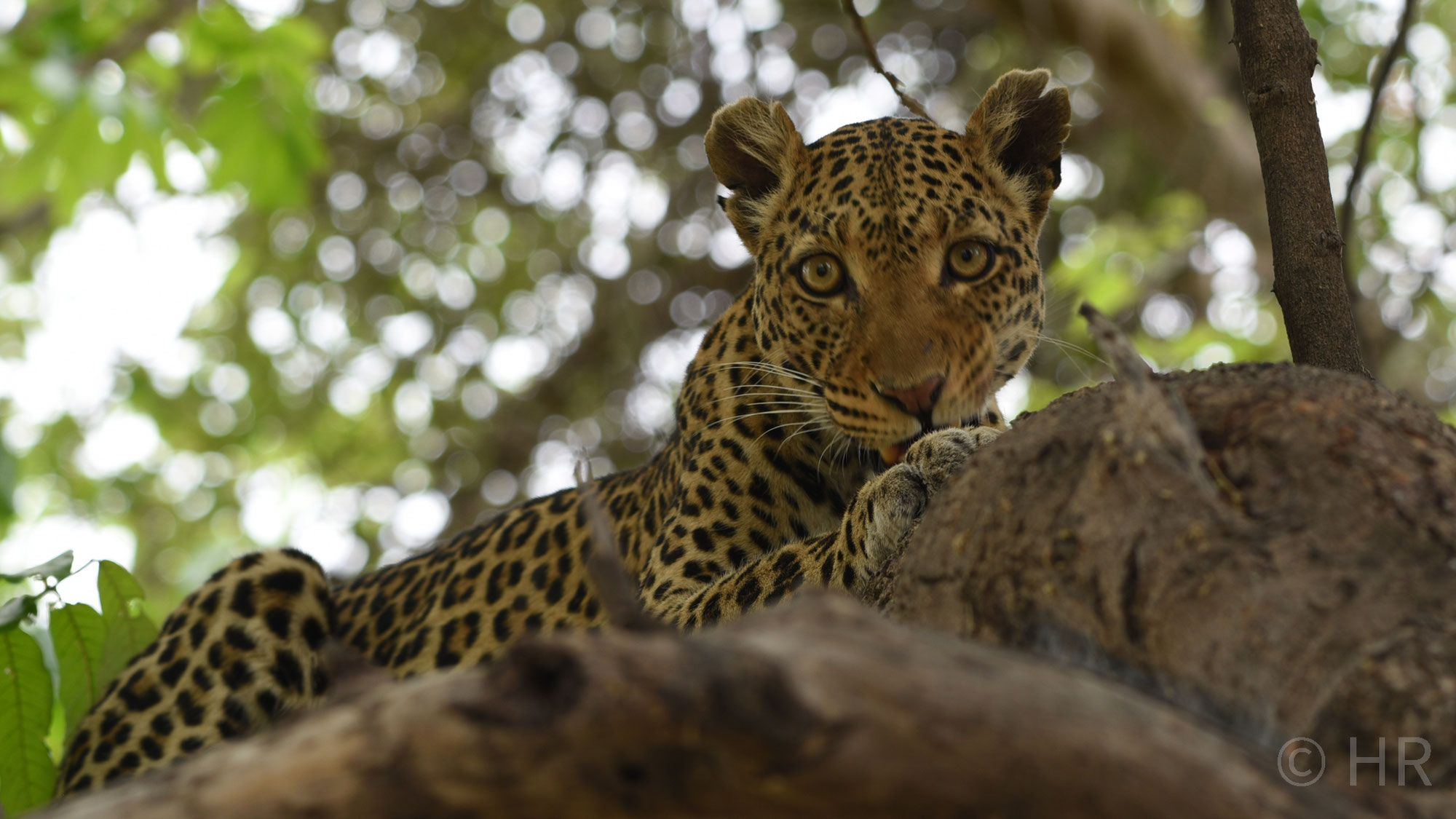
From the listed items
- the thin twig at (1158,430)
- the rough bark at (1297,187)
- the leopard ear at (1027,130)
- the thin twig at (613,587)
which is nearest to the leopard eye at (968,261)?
the leopard ear at (1027,130)

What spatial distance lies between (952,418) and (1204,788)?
2.94 meters

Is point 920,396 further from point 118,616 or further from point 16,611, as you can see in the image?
point 16,611

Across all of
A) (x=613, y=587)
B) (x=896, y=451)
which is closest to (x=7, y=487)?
(x=896, y=451)

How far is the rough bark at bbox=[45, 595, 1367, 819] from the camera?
4.41 ft

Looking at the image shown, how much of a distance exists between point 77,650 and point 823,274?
2907 mm

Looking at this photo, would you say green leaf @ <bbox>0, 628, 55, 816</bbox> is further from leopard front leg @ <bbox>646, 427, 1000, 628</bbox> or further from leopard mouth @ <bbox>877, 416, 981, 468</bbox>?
leopard mouth @ <bbox>877, 416, 981, 468</bbox>

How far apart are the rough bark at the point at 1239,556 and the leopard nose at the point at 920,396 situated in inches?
67.7

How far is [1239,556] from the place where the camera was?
214 cm

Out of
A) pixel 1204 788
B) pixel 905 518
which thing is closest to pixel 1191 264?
pixel 905 518

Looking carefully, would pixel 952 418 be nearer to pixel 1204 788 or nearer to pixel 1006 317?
pixel 1006 317

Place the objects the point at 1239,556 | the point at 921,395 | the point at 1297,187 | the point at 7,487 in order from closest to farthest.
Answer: the point at 1239,556 → the point at 1297,187 → the point at 921,395 → the point at 7,487

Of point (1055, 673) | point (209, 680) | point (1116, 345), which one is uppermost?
point (1116, 345)

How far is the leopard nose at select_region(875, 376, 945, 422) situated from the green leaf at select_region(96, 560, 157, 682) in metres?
2.56

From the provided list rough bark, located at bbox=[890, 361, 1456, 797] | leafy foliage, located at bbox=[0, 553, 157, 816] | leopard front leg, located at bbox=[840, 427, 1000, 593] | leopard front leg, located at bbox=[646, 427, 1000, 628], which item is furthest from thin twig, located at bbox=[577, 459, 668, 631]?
leafy foliage, located at bbox=[0, 553, 157, 816]
